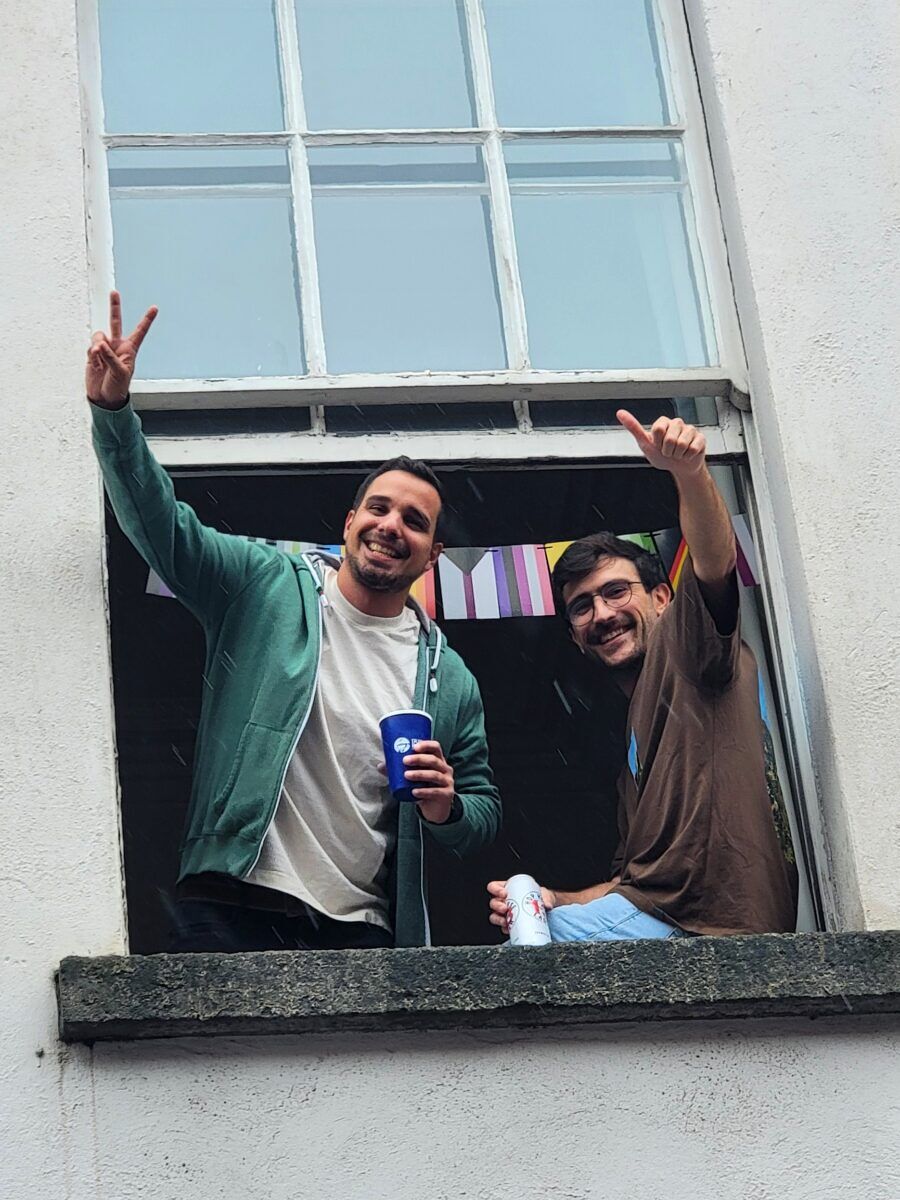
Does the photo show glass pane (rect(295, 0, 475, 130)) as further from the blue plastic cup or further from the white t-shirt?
the blue plastic cup

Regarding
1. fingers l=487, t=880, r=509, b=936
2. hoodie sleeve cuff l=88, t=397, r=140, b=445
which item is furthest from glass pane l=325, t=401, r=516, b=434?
fingers l=487, t=880, r=509, b=936

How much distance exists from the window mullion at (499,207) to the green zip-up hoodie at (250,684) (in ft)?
2.89

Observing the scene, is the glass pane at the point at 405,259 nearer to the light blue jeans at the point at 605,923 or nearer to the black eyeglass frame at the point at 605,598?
the black eyeglass frame at the point at 605,598

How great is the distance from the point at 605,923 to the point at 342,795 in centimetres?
74

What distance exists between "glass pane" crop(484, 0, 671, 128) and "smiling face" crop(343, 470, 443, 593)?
1.30 m

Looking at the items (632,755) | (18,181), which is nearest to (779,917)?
(632,755)

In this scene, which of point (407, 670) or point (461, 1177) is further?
point (407, 670)

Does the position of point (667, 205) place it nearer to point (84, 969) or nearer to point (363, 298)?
point (363, 298)

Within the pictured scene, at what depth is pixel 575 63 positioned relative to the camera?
616cm

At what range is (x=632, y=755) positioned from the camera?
545 centimetres

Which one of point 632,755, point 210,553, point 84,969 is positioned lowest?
point 84,969

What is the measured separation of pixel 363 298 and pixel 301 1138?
2.46 metres

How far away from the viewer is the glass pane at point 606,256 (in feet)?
19.0

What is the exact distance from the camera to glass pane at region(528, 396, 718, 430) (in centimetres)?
567
